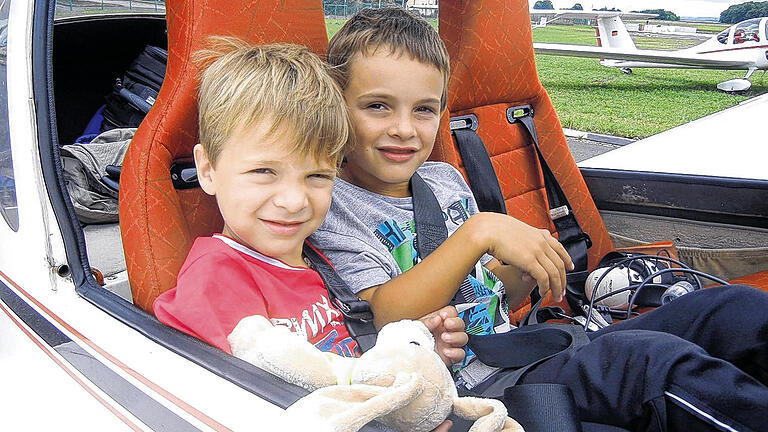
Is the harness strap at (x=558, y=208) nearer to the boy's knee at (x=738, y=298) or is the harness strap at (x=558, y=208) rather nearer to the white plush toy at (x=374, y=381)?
the boy's knee at (x=738, y=298)

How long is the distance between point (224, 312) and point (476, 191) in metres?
1.02

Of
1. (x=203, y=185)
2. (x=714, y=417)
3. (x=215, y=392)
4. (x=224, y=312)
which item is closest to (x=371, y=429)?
(x=215, y=392)

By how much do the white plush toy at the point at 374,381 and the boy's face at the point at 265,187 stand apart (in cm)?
25

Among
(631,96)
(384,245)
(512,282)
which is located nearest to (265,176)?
(384,245)

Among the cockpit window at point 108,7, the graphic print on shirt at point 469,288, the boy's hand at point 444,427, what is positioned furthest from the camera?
the cockpit window at point 108,7

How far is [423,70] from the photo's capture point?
147 cm

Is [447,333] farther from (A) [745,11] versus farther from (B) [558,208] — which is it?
(A) [745,11]

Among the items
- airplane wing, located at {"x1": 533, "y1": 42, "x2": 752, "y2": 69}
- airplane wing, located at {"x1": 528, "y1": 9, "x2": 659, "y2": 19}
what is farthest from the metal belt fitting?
airplane wing, located at {"x1": 533, "y1": 42, "x2": 752, "y2": 69}

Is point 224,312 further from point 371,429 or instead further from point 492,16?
point 492,16

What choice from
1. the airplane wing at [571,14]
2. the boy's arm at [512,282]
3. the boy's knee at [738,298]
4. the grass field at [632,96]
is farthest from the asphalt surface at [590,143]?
the boy's knee at [738,298]

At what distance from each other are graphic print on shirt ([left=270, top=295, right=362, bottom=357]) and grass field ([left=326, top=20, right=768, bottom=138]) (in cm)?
820

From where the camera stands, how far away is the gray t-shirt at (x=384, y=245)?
139 cm

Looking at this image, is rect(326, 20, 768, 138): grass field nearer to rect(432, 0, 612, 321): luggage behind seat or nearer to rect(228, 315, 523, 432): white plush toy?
rect(432, 0, 612, 321): luggage behind seat

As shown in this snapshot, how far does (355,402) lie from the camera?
802 millimetres
